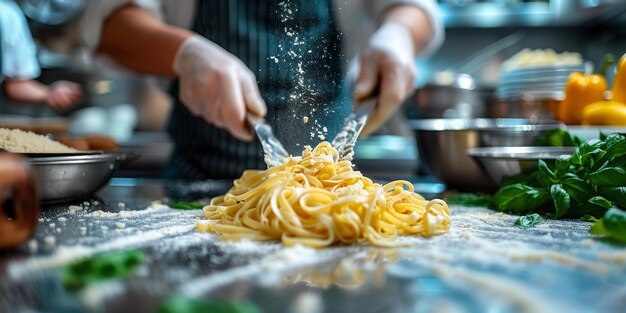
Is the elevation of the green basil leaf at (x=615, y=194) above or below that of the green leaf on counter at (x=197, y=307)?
above

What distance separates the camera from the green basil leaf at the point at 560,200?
110 cm

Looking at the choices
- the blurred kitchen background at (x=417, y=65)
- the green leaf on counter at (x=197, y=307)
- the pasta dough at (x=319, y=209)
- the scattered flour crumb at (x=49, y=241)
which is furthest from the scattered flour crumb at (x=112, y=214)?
the blurred kitchen background at (x=417, y=65)

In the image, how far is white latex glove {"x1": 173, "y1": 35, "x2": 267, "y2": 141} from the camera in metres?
1.56

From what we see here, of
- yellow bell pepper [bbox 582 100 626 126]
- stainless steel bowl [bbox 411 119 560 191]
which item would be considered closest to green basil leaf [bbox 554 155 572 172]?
stainless steel bowl [bbox 411 119 560 191]

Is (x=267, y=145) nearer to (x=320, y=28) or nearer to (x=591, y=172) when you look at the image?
(x=320, y=28)

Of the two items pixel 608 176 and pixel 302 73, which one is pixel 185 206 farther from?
pixel 608 176

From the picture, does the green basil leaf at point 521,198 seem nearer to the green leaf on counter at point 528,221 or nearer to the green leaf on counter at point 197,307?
the green leaf on counter at point 528,221

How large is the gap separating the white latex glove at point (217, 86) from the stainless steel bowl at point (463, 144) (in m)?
0.56

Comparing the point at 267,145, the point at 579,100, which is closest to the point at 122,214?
the point at 267,145

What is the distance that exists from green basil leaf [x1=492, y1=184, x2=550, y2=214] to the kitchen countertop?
0.12 metres

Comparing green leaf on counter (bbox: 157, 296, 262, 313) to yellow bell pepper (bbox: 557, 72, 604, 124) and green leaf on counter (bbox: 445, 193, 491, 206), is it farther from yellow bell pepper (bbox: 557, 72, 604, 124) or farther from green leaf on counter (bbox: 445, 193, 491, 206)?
yellow bell pepper (bbox: 557, 72, 604, 124)

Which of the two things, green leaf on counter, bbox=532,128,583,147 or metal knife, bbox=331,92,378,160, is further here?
green leaf on counter, bbox=532,128,583,147

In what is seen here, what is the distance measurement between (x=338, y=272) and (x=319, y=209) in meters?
0.24

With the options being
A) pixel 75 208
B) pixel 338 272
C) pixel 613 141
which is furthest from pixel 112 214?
pixel 613 141
